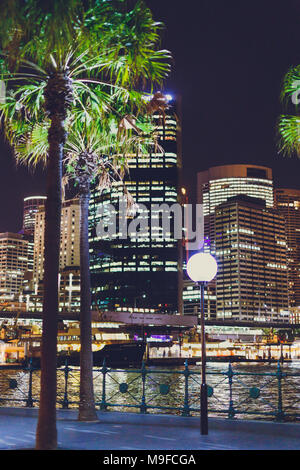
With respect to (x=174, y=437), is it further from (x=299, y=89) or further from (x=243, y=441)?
(x=299, y=89)

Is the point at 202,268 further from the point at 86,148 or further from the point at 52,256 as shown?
the point at 86,148

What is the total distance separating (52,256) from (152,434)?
15.5 feet

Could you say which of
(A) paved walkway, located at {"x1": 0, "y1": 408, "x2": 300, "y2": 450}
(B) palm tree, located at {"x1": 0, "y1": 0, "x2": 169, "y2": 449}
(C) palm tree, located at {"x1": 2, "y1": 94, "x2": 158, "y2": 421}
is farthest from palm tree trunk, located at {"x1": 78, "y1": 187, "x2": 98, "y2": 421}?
(B) palm tree, located at {"x1": 0, "y1": 0, "x2": 169, "y2": 449}

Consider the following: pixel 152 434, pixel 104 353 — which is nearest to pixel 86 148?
pixel 152 434

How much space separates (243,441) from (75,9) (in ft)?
31.0

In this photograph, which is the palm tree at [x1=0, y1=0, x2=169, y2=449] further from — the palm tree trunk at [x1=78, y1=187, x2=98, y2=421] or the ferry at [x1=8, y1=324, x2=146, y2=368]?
the ferry at [x1=8, y1=324, x2=146, y2=368]

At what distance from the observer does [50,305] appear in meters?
10.5

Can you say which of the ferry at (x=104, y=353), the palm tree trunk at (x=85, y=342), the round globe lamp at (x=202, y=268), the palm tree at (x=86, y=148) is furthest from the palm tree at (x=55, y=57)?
the ferry at (x=104, y=353)

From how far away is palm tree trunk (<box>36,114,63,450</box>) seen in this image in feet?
32.8
